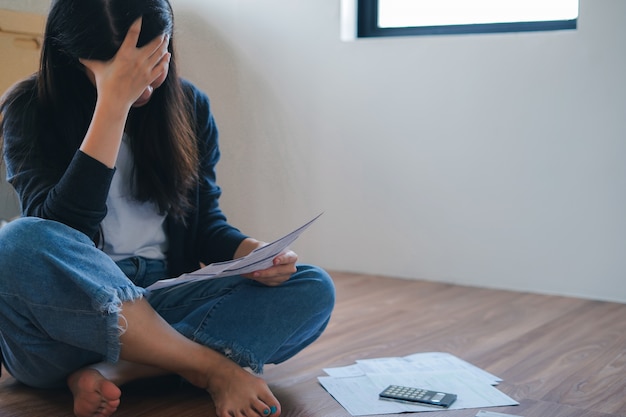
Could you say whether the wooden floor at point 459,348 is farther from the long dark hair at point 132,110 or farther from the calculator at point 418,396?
the long dark hair at point 132,110

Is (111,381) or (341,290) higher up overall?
(111,381)

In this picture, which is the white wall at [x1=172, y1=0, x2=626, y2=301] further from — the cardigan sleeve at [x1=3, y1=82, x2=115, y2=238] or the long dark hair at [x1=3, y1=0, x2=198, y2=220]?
the cardigan sleeve at [x1=3, y1=82, x2=115, y2=238]

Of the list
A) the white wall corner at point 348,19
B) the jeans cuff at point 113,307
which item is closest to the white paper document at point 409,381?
the jeans cuff at point 113,307

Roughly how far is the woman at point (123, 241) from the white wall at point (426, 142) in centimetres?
98

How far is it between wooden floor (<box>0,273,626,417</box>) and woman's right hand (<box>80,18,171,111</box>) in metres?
0.54

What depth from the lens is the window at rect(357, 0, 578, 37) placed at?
2.66 m

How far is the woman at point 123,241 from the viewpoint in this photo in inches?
50.5

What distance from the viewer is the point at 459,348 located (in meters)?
1.94

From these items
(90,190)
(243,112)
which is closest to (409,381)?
(90,190)

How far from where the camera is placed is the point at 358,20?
3.02 m

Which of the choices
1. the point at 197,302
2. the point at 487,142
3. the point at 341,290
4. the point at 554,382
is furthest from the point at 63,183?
the point at 487,142

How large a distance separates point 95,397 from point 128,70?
1.73 ft

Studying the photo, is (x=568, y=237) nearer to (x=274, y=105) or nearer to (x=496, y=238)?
(x=496, y=238)

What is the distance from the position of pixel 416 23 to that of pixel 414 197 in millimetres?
621
